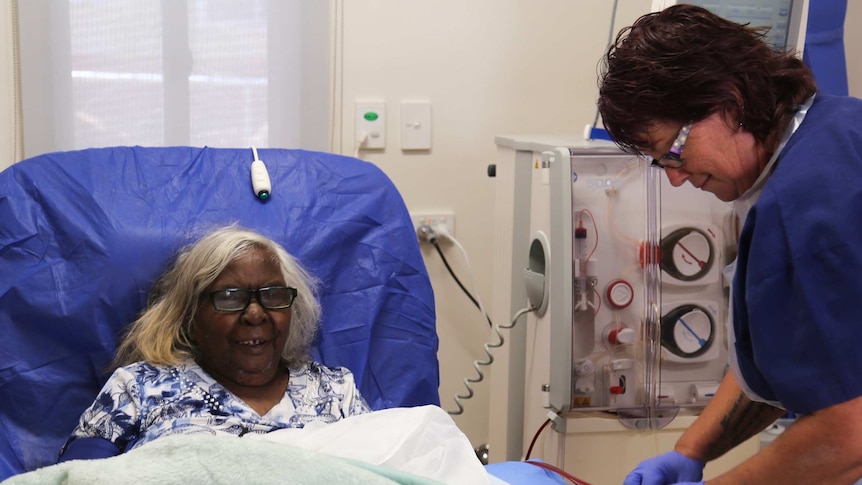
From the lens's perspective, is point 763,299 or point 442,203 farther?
point 442,203

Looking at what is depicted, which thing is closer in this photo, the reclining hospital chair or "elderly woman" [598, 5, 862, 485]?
"elderly woman" [598, 5, 862, 485]

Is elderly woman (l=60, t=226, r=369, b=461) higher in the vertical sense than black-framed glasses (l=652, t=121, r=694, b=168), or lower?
lower

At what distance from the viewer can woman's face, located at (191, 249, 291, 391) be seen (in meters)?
1.75

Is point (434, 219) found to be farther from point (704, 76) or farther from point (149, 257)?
point (704, 76)

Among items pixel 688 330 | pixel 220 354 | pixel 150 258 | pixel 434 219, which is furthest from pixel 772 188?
pixel 434 219

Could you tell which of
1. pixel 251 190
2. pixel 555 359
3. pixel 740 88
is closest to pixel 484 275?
pixel 555 359

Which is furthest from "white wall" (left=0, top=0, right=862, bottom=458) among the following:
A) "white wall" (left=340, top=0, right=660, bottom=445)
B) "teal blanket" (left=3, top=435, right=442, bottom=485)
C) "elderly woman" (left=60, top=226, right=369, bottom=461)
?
"teal blanket" (left=3, top=435, right=442, bottom=485)

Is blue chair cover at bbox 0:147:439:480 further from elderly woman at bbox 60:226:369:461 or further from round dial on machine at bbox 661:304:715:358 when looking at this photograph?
round dial on machine at bbox 661:304:715:358

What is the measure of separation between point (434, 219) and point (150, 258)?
1059 millimetres

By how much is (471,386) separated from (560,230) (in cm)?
99

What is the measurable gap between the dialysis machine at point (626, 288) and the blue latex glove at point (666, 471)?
47 cm

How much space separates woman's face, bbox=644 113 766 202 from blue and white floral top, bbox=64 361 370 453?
0.81 meters

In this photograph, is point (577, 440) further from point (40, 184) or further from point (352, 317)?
point (40, 184)

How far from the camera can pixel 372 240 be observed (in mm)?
2008
